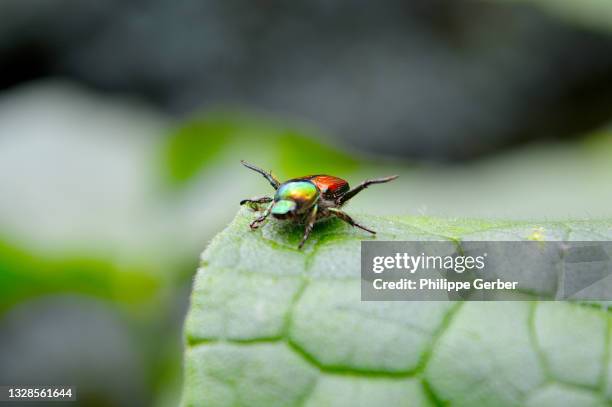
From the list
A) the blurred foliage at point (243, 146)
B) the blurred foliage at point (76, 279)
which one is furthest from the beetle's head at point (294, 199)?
the blurred foliage at point (243, 146)

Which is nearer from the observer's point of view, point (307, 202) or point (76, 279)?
point (307, 202)

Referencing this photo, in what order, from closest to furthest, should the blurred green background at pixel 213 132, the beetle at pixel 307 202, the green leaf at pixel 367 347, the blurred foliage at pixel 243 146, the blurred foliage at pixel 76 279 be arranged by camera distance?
the green leaf at pixel 367 347, the beetle at pixel 307 202, the blurred foliage at pixel 76 279, the blurred green background at pixel 213 132, the blurred foliage at pixel 243 146

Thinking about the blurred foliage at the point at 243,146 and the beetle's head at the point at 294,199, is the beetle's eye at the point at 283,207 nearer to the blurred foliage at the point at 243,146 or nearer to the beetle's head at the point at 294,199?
the beetle's head at the point at 294,199

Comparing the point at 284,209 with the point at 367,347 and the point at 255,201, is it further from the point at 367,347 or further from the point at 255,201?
the point at 367,347

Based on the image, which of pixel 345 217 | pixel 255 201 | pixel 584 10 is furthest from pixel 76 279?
pixel 584 10

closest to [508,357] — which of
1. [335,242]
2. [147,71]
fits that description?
[335,242]

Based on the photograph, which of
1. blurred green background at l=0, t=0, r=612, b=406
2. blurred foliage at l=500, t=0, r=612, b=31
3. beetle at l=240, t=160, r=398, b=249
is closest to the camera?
beetle at l=240, t=160, r=398, b=249

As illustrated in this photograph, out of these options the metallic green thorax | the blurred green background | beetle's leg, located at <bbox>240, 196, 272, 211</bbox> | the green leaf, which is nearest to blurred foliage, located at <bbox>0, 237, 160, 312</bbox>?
the blurred green background

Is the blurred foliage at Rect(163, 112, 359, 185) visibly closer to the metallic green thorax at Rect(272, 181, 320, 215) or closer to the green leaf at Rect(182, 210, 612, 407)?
the metallic green thorax at Rect(272, 181, 320, 215)
